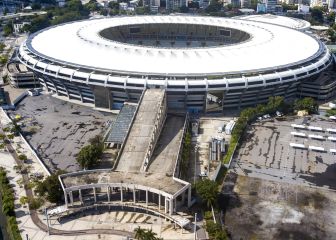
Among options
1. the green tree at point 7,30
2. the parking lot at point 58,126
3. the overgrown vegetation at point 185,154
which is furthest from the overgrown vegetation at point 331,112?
the green tree at point 7,30

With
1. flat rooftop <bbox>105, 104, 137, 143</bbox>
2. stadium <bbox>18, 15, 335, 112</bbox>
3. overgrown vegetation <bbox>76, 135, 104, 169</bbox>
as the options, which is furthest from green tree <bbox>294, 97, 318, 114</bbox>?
overgrown vegetation <bbox>76, 135, 104, 169</bbox>

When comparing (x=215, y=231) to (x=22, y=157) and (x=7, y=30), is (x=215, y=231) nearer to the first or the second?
(x=22, y=157)

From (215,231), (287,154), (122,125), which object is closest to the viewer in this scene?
(215,231)

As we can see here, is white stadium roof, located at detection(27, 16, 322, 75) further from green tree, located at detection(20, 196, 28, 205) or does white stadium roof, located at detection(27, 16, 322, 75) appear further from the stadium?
green tree, located at detection(20, 196, 28, 205)

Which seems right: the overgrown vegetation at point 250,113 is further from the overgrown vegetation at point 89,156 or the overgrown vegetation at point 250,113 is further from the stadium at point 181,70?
the overgrown vegetation at point 89,156

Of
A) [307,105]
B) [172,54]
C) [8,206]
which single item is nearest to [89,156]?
[8,206]

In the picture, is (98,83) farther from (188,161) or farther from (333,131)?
(333,131)
